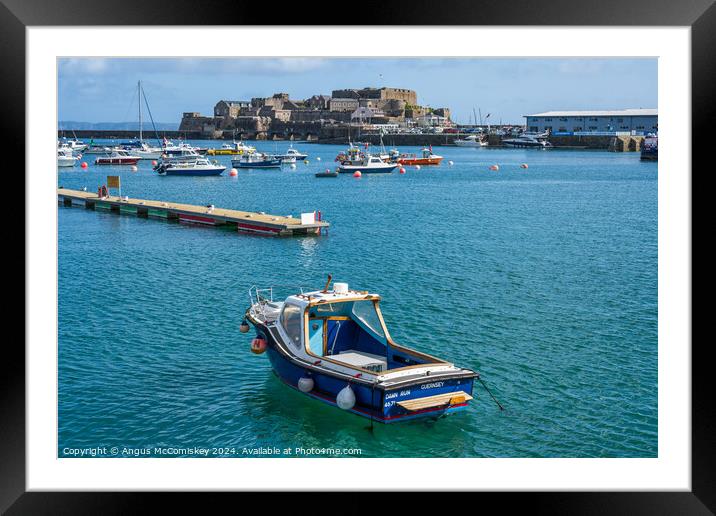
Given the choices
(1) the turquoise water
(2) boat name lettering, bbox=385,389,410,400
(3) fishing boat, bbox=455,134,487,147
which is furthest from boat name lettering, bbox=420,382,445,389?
(3) fishing boat, bbox=455,134,487,147

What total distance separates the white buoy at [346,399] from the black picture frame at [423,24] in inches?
111

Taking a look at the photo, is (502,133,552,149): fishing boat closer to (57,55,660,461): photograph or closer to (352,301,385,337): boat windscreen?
(57,55,660,461): photograph

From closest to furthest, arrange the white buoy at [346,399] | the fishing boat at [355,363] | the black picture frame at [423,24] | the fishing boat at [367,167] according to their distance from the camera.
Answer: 1. the black picture frame at [423,24]
2. the fishing boat at [355,363]
3. the white buoy at [346,399]
4. the fishing boat at [367,167]

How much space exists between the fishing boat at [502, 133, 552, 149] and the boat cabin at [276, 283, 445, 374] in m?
79.4

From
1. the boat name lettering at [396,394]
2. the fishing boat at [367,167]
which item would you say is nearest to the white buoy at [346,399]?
the boat name lettering at [396,394]

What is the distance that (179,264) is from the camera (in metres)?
20.0

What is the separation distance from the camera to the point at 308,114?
362 feet

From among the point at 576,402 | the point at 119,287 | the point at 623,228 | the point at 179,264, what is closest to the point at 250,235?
the point at 179,264

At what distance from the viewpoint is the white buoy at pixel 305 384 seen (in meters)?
9.30

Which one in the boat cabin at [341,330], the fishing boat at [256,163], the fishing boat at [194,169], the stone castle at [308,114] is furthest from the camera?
Answer: the stone castle at [308,114]

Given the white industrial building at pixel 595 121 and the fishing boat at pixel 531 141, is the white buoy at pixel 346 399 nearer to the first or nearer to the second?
the white industrial building at pixel 595 121

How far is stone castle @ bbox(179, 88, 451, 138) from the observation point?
108750 mm

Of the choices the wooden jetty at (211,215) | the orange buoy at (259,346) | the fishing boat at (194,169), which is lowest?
the orange buoy at (259,346)

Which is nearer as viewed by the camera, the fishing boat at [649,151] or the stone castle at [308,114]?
the fishing boat at [649,151]
